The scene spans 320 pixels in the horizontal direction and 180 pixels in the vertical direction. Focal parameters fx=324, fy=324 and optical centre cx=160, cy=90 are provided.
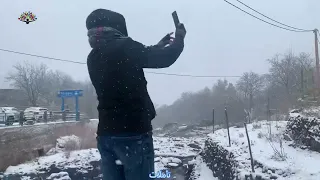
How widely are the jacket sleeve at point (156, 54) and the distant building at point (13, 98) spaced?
41668mm

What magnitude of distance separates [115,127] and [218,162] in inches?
383

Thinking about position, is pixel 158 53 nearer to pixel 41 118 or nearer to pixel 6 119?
pixel 6 119

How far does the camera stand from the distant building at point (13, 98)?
40.4 m

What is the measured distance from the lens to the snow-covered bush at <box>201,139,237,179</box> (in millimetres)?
9195

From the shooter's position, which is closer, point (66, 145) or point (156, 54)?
point (156, 54)

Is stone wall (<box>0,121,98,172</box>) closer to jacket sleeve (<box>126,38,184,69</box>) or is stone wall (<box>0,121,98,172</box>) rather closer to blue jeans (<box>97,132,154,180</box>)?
blue jeans (<box>97,132,154,180</box>)

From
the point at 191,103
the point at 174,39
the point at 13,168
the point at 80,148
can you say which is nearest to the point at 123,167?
the point at 174,39

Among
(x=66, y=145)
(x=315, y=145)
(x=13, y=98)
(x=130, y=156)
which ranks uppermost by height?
(x=13, y=98)

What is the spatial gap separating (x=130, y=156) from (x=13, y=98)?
45.6m

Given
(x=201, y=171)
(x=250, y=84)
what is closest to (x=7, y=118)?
(x=201, y=171)

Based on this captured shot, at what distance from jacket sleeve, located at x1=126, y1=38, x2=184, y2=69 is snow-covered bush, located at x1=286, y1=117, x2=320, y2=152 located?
7.17m

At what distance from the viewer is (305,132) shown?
28.5 ft

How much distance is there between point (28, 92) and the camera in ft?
144

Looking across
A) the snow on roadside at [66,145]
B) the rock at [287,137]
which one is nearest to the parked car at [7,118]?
the snow on roadside at [66,145]
